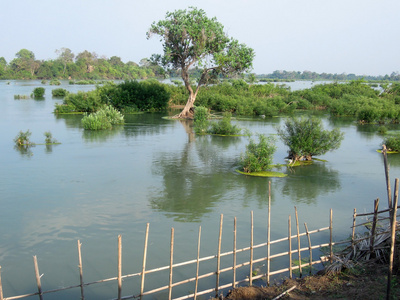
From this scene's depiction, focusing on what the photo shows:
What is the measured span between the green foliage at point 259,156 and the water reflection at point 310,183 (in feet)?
3.16

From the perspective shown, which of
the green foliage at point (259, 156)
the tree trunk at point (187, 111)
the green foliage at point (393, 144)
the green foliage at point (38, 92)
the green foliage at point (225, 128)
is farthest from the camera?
the green foliage at point (38, 92)

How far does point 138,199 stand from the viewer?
1096 cm

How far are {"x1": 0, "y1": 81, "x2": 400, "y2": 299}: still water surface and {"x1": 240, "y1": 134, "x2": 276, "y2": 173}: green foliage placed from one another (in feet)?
2.09

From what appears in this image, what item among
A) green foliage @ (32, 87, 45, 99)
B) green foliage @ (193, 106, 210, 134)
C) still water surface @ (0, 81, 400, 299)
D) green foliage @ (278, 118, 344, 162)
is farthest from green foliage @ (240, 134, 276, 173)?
green foliage @ (32, 87, 45, 99)

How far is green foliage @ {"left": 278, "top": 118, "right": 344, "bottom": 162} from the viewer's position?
1504 centimetres

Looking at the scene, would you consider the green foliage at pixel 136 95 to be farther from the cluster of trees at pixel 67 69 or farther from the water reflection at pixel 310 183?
the cluster of trees at pixel 67 69

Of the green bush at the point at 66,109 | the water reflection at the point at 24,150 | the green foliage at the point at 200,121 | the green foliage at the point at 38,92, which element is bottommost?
the water reflection at the point at 24,150

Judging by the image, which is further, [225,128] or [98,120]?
[98,120]

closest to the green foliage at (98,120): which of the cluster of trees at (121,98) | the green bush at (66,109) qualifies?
the cluster of trees at (121,98)

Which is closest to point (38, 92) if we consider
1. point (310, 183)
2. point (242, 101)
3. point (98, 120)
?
point (242, 101)

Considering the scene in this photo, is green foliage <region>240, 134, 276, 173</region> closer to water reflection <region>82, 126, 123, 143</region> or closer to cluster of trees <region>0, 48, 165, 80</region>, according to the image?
water reflection <region>82, 126, 123, 143</region>

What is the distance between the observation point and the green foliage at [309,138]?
49.3 ft

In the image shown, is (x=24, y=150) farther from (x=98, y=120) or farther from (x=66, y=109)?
(x=66, y=109)

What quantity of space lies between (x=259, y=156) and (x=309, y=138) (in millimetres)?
2387
